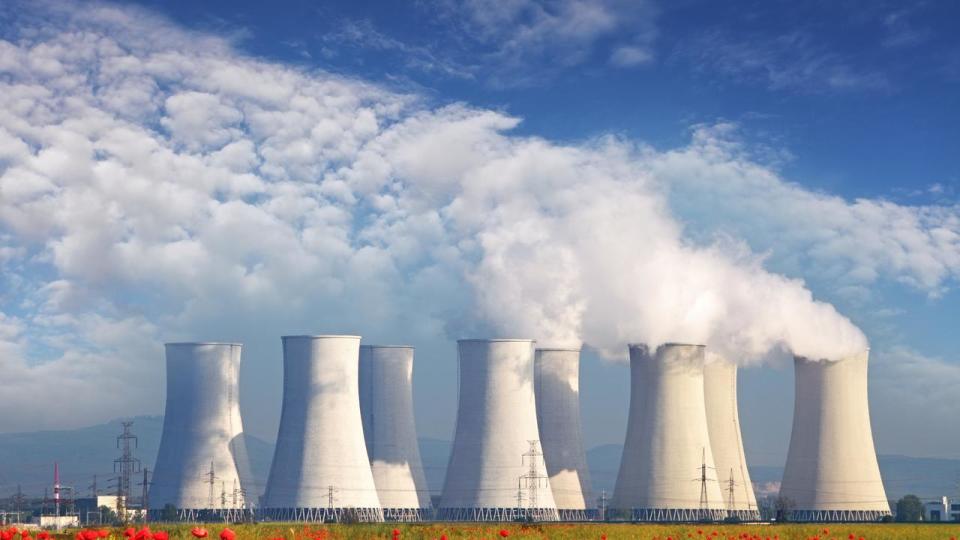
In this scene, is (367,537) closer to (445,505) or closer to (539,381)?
(445,505)

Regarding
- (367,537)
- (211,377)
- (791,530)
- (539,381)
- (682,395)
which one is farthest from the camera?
(539,381)

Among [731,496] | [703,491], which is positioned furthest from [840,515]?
[703,491]

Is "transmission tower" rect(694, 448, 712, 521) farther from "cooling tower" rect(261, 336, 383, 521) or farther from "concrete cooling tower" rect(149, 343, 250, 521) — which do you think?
"concrete cooling tower" rect(149, 343, 250, 521)

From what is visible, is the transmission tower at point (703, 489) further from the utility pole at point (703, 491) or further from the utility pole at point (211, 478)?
the utility pole at point (211, 478)

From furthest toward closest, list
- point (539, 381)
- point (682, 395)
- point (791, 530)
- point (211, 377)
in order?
point (539, 381)
point (211, 377)
point (682, 395)
point (791, 530)

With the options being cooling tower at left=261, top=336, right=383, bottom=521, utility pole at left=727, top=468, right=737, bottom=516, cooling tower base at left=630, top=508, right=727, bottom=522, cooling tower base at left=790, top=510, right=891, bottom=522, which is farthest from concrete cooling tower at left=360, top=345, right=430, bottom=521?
cooling tower base at left=790, top=510, right=891, bottom=522

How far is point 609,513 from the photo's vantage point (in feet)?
164

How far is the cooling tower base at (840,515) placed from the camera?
49.3 metres

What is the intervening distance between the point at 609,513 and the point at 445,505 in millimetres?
6782

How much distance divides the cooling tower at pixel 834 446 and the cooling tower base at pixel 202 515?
75.0 ft

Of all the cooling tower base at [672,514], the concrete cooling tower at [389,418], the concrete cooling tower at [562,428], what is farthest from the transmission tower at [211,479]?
the cooling tower base at [672,514]

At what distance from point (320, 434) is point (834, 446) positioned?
66.6 feet

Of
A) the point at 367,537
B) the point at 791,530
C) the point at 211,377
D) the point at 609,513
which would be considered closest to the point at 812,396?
the point at 609,513

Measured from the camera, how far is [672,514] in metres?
48.6
